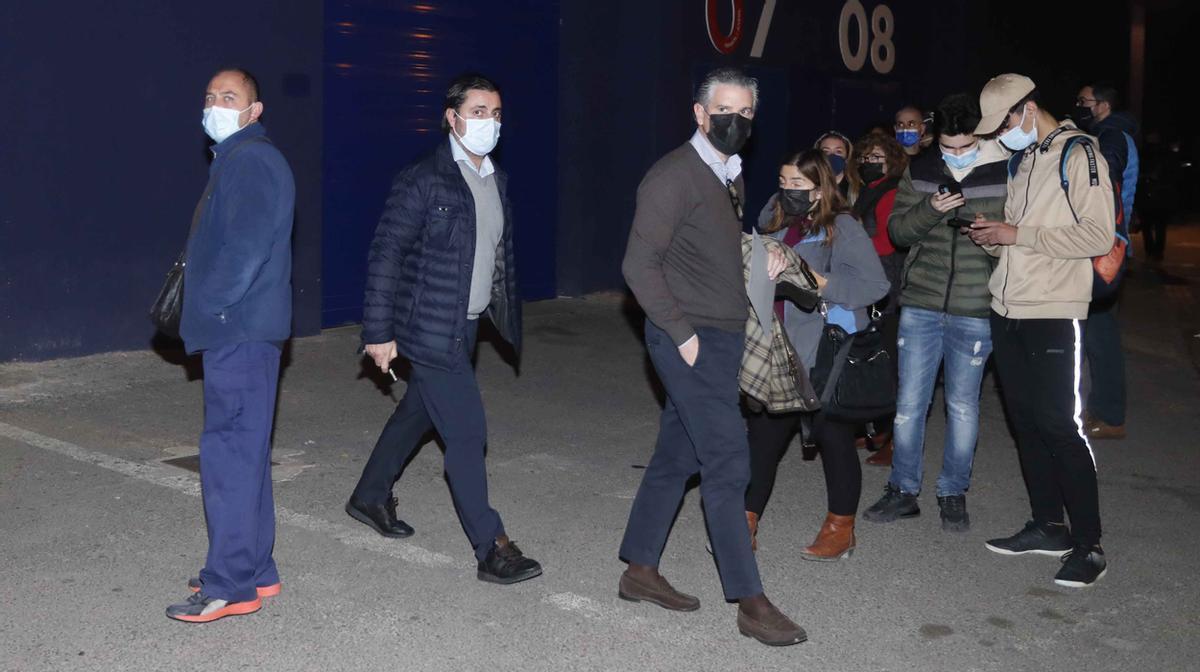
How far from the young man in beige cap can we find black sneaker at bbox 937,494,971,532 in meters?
0.62

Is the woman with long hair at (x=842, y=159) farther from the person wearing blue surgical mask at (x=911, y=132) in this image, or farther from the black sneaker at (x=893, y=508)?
the person wearing blue surgical mask at (x=911, y=132)

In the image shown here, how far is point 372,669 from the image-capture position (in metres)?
4.51

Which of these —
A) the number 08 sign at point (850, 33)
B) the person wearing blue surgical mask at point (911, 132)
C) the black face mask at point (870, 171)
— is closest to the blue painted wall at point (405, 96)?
the number 08 sign at point (850, 33)

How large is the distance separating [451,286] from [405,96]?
258 inches

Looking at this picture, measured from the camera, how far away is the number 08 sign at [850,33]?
1415cm

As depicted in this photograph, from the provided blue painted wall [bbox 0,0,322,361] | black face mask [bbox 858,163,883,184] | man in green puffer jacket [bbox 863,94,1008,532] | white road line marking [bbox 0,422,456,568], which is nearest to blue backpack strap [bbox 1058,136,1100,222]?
man in green puffer jacket [bbox 863,94,1008,532]

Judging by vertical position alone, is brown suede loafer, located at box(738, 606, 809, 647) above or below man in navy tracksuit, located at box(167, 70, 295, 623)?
below

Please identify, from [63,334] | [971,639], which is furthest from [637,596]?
[63,334]

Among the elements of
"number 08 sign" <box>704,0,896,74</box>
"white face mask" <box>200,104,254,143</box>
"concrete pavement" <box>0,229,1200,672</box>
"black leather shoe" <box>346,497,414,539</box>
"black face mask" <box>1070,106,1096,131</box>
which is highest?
"number 08 sign" <box>704,0,896,74</box>

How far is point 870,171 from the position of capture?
7.64m

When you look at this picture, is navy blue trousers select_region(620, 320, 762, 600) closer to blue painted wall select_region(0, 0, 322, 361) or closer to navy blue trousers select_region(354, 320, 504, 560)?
navy blue trousers select_region(354, 320, 504, 560)

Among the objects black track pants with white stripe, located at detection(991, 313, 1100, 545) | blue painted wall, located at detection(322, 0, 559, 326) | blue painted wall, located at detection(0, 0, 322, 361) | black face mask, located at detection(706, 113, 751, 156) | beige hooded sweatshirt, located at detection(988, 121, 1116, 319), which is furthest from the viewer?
blue painted wall, located at detection(322, 0, 559, 326)

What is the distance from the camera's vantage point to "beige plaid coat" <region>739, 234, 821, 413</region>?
206 inches

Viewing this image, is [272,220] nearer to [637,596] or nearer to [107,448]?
[637,596]
